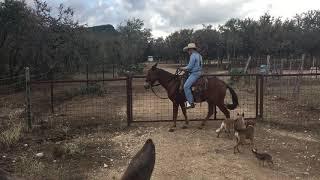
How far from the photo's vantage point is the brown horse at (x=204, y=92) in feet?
38.3

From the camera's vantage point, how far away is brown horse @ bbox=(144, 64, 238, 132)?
11688 mm

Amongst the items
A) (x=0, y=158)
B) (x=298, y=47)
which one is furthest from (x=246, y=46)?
(x=0, y=158)

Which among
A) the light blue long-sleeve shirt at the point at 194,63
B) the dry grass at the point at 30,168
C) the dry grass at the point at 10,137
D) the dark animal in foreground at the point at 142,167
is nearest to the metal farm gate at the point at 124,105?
the dry grass at the point at 10,137

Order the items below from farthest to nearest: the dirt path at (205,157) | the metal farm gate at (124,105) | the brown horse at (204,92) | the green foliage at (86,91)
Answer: the green foliage at (86,91), the metal farm gate at (124,105), the brown horse at (204,92), the dirt path at (205,157)

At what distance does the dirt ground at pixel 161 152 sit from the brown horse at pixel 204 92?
1.40ft

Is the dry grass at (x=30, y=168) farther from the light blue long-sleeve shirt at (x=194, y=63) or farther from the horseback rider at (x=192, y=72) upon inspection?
the light blue long-sleeve shirt at (x=194, y=63)

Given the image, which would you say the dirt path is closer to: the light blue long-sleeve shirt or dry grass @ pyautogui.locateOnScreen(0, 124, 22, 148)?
the light blue long-sleeve shirt

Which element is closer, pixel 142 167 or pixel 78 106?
pixel 142 167

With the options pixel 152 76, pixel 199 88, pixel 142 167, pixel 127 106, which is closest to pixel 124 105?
pixel 127 106

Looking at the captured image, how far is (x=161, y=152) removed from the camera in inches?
369

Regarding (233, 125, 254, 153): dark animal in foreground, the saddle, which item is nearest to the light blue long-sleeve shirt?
the saddle

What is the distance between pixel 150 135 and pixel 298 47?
42.0 meters

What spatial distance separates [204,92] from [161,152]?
2775 mm

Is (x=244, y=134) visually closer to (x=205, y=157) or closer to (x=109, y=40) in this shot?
(x=205, y=157)
